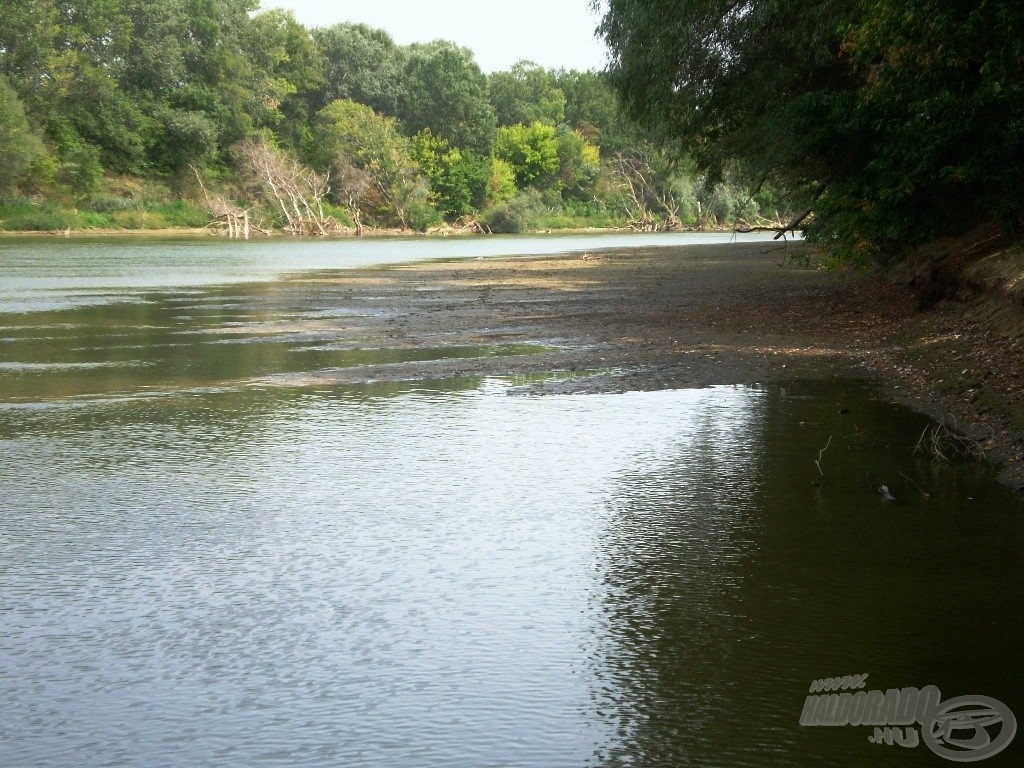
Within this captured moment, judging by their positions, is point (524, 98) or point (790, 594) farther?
point (524, 98)

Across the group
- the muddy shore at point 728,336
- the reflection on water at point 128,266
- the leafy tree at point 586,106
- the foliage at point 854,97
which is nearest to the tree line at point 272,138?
the leafy tree at point 586,106

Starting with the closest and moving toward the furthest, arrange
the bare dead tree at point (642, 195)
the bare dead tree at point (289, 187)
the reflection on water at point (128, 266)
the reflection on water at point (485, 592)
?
the reflection on water at point (485, 592)
the reflection on water at point (128, 266)
the bare dead tree at point (289, 187)
the bare dead tree at point (642, 195)

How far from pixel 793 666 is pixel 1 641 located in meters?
3.70

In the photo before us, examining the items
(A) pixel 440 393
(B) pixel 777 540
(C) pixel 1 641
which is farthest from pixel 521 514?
(A) pixel 440 393

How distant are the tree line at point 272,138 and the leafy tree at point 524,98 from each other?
18.2ft

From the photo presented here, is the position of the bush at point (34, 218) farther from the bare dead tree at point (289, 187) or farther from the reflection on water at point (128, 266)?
the bare dead tree at point (289, 187)

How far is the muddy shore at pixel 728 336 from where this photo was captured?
11.5 metres

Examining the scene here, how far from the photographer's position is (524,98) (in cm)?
12681

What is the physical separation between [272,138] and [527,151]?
2864 cm

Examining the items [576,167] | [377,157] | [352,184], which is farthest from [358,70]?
[576,167]

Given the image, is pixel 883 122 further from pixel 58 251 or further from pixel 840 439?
pixel 58 251

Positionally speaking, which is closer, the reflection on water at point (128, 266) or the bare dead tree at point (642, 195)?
the reflection on water at point (128, 266)

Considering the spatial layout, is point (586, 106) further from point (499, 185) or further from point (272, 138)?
point (272, 138)

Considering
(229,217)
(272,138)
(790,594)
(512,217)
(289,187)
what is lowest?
(790,594)
